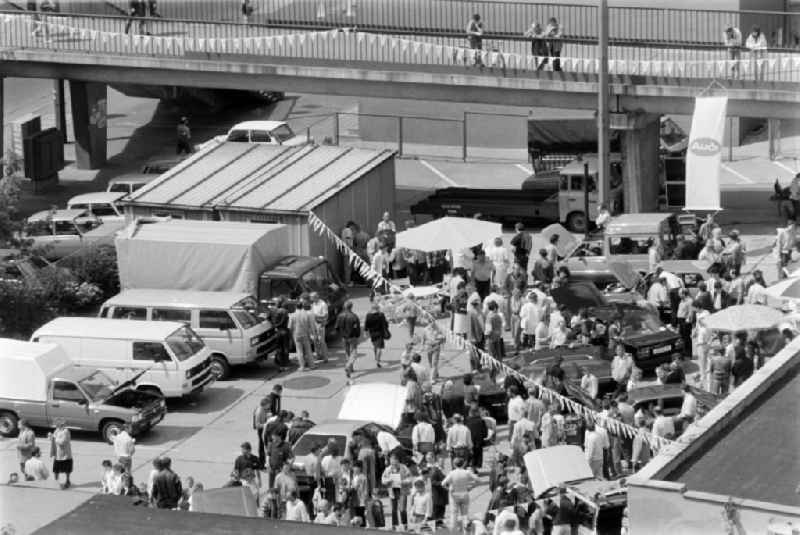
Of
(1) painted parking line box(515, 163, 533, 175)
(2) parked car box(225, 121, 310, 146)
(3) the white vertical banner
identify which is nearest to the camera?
(3) the white vertical banner

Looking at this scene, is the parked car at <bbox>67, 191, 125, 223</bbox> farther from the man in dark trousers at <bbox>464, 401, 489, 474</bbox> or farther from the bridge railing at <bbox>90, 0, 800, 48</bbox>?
the man in dark trousers at <bbox>464, 401, 489, 474</bbox>

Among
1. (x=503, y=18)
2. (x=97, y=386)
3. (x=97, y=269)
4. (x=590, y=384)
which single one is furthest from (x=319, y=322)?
(x=503, y=18)

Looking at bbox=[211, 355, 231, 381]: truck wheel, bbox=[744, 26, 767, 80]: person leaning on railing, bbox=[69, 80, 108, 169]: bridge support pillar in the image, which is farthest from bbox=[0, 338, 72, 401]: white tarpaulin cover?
bbox=[69, 80, 108, 169]: bridge support pillar

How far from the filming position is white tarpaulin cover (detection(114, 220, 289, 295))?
112 feet

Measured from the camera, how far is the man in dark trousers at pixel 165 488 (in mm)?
25219

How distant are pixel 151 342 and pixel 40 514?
16.0 ft

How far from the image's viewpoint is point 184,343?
30844 mm

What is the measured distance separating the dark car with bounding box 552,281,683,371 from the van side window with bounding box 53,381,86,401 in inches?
346

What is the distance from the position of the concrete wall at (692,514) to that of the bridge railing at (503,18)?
1045 inches

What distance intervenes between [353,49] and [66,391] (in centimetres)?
1626

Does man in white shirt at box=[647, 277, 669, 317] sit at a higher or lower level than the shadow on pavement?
higher

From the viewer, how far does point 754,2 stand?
46.7 meters

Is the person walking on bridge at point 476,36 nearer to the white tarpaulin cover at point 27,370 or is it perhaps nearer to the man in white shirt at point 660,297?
the man in white shirt at point 660,297

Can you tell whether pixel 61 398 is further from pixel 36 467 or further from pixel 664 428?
pixel 664 428
